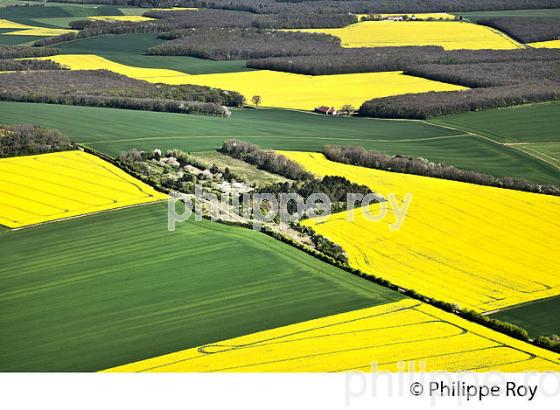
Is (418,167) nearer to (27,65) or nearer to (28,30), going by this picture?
(27,65)

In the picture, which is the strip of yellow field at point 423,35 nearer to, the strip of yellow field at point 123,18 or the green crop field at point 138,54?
the green crop field at point 138,54

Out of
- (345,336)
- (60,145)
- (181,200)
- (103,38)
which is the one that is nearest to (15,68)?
(103,38)

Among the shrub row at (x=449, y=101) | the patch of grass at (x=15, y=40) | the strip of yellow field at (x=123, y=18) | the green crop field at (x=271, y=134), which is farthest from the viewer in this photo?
Answer: the strip of yellow field at (x=123, y=18)

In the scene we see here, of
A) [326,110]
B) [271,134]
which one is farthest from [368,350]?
[326,110]

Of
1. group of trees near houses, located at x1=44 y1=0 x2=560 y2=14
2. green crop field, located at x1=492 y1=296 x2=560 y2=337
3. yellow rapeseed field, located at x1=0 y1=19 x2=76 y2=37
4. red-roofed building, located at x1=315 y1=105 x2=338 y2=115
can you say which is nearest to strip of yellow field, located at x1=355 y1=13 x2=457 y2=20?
group of trees near houses, located at x1=44 y1=0 x2=560 y2=14

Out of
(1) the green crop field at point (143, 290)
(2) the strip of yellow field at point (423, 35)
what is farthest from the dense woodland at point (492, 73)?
(1) the green crop field at point (143, 290)

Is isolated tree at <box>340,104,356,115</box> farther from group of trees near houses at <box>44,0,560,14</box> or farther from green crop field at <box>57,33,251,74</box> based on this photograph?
group of trees near houses at <box>44,0,560,14</box>
